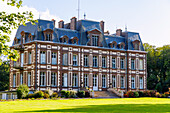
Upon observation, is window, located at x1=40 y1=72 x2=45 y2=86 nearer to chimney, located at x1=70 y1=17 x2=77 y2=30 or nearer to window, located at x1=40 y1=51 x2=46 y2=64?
window, located at x1=40 y1=51 x2=46 y2=64

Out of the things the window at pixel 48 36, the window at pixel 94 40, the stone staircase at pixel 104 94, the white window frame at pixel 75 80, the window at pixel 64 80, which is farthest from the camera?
the window at pixel 94 40

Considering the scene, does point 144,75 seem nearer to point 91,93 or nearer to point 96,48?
point 96,48

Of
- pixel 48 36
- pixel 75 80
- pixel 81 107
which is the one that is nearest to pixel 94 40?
pixel 75 80

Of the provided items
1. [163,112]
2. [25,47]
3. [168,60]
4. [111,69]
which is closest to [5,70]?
[25,47]

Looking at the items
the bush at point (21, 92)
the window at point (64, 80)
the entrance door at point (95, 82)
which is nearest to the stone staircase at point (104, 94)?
the entrance door at point (95, 82)

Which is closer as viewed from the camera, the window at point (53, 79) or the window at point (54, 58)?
the window at point (53, 79)

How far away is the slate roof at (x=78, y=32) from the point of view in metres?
41.6

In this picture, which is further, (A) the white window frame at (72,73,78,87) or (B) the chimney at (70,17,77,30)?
(B) the chimney at (70,17,77,30)

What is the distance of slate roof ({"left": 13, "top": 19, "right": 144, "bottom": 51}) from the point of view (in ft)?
136

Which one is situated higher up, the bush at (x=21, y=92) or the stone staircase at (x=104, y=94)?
the bush at (x=21, y=92)

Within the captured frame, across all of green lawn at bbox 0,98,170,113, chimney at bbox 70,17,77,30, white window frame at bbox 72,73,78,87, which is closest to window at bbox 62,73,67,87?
white window frame at bbox 72,73,78,87

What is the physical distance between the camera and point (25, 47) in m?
42.5

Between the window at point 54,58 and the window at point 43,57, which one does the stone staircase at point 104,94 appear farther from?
the window at point 43,57

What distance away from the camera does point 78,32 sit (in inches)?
1786
